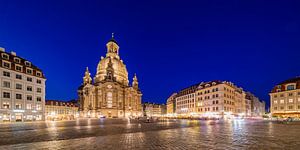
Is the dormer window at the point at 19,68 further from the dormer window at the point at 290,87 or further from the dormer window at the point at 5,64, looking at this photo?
the dormer window at the point at 290,87

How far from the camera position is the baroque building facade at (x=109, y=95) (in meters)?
128

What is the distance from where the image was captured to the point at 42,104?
7338cm

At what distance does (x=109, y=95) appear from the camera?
13112 centimetres

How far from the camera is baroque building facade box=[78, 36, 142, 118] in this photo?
12750 cm

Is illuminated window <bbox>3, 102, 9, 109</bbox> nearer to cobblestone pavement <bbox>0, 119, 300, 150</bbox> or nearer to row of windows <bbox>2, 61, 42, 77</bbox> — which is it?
row of windows <bbox>2, 61, 42, 77</bbox>

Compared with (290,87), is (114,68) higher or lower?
higher

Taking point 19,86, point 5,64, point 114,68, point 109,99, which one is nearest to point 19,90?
point 19,86

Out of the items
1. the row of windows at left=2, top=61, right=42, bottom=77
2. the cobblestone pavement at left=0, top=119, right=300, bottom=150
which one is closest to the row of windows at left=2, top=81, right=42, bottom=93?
the row of windows at left=2, top=61, right=42, bottom=77

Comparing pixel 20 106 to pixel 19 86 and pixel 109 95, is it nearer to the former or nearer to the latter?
pixel 19 86

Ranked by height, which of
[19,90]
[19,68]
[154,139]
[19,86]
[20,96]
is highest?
[19,68]

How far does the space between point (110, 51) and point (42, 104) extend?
94.0 meters

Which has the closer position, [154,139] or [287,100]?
[154,139]

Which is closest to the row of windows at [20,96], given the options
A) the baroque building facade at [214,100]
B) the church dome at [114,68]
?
the baroque building facade at [214,100]

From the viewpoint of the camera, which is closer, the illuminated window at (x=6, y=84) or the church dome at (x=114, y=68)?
the illuminated window at (x=6, y=84)
